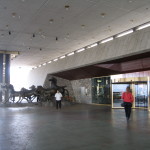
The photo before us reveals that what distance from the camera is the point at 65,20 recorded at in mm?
12797

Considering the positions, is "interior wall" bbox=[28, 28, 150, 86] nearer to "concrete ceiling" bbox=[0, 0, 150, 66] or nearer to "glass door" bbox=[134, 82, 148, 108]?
"concrete ceiling" bbox=[0, 0, 150, 66]

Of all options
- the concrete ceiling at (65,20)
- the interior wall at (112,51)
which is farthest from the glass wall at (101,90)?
the concrete ceiling at (65,20)

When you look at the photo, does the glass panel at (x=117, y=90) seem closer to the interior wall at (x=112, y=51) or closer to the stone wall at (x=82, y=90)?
the interior wall at (x=112, y=51)

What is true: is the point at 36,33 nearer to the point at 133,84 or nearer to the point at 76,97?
the point at 133,84

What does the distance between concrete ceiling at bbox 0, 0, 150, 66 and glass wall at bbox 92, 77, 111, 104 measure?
4.73 m

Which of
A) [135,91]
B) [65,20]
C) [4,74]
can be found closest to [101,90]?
[135,91]

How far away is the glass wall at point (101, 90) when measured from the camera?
21.1 metres

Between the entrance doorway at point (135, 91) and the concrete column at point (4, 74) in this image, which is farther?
the concrete column at point (4, 74)

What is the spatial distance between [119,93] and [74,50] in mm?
6777

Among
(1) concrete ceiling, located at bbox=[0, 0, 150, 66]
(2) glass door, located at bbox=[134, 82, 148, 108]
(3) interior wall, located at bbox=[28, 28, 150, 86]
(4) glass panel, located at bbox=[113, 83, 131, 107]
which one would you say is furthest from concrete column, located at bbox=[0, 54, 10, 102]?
(2) glass door, located at bbox=[134, 82, 148, 108]

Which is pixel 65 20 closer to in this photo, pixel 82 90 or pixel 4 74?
pixel 4 74

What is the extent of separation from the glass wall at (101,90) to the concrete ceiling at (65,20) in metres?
4.73

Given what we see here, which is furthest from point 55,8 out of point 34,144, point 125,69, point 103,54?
point 125,69

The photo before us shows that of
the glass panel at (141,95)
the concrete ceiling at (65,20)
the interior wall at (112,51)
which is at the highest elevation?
the concrete ceiling at (65,20)
